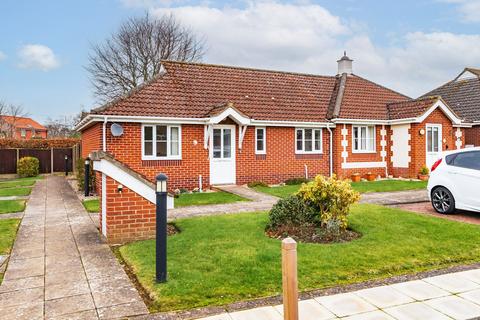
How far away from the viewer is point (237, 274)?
17.3 feet

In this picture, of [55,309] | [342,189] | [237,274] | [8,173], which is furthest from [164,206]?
[8,173]

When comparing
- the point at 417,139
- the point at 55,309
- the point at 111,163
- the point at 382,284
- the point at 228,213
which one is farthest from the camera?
the point at 417,139

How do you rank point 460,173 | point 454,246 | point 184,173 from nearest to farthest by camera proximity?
point 454,246, point 460,173, point 184,173

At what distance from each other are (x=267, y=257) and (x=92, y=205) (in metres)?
7.58

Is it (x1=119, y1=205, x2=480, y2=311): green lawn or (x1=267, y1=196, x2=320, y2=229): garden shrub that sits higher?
(x1=267, y1=196, x2=320, y2=229): garden shrub

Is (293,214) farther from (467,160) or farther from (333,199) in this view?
(467,160)

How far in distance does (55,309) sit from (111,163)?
3272 mm

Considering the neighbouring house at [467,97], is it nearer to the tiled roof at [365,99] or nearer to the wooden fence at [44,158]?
the tiled roof at [365,99]

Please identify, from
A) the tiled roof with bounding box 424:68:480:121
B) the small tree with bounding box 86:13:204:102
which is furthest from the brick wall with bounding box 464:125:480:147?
the small tree with bounding box 86:13:204:102

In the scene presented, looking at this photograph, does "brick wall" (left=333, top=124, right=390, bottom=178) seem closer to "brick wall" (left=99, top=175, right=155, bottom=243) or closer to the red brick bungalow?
the red brick bungalow

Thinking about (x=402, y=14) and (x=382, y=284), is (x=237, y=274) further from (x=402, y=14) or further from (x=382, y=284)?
(x=402, y=14)

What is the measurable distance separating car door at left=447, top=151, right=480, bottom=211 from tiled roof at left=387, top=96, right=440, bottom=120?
9373 mm

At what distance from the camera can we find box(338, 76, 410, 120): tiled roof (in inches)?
747

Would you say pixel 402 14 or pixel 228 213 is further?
pixel 402 14
